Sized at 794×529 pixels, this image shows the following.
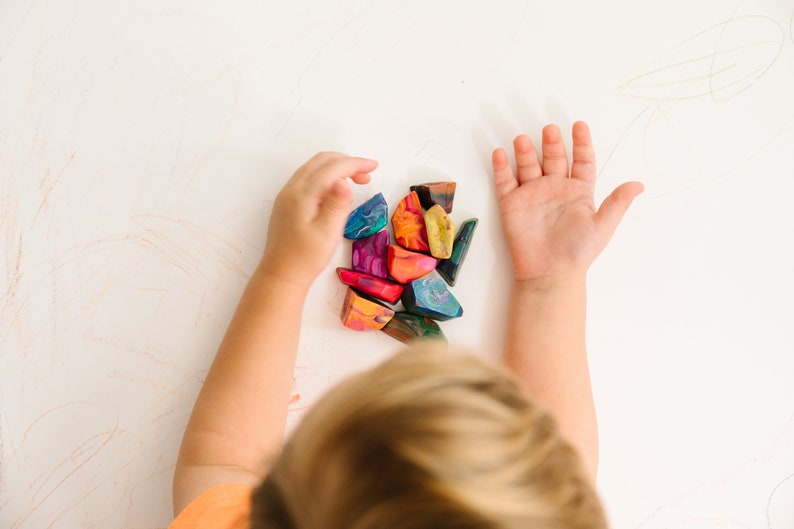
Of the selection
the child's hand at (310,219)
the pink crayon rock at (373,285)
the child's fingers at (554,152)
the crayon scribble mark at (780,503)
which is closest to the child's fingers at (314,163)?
the child's hand at (310,219)

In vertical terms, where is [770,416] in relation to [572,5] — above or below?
below

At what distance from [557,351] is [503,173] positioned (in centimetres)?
21

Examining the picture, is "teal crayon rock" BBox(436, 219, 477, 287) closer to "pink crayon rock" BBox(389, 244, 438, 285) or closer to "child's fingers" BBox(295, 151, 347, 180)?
"pink crayon rock" BBox(389, 244, 438, 285)

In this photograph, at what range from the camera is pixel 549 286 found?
676 mm

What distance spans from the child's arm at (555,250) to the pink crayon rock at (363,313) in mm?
146

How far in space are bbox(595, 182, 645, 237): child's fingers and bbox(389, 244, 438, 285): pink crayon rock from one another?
0.20 meters

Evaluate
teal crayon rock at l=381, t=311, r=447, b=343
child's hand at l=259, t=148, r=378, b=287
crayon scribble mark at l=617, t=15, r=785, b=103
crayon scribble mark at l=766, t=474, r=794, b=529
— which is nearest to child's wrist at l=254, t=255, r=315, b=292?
child's hand at l=259, t=148, r=378, b=287

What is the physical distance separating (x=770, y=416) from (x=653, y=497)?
17cm

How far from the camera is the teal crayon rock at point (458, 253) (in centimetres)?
68

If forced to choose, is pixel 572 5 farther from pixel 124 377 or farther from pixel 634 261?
pixel 124 377

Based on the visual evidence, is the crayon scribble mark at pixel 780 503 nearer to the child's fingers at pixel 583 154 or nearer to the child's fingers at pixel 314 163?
the child's fingers at pixel 583 154

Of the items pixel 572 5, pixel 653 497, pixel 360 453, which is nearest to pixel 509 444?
pixel 360 453

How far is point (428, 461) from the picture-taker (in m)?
0.32

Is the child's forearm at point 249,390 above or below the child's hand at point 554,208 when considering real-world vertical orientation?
below
